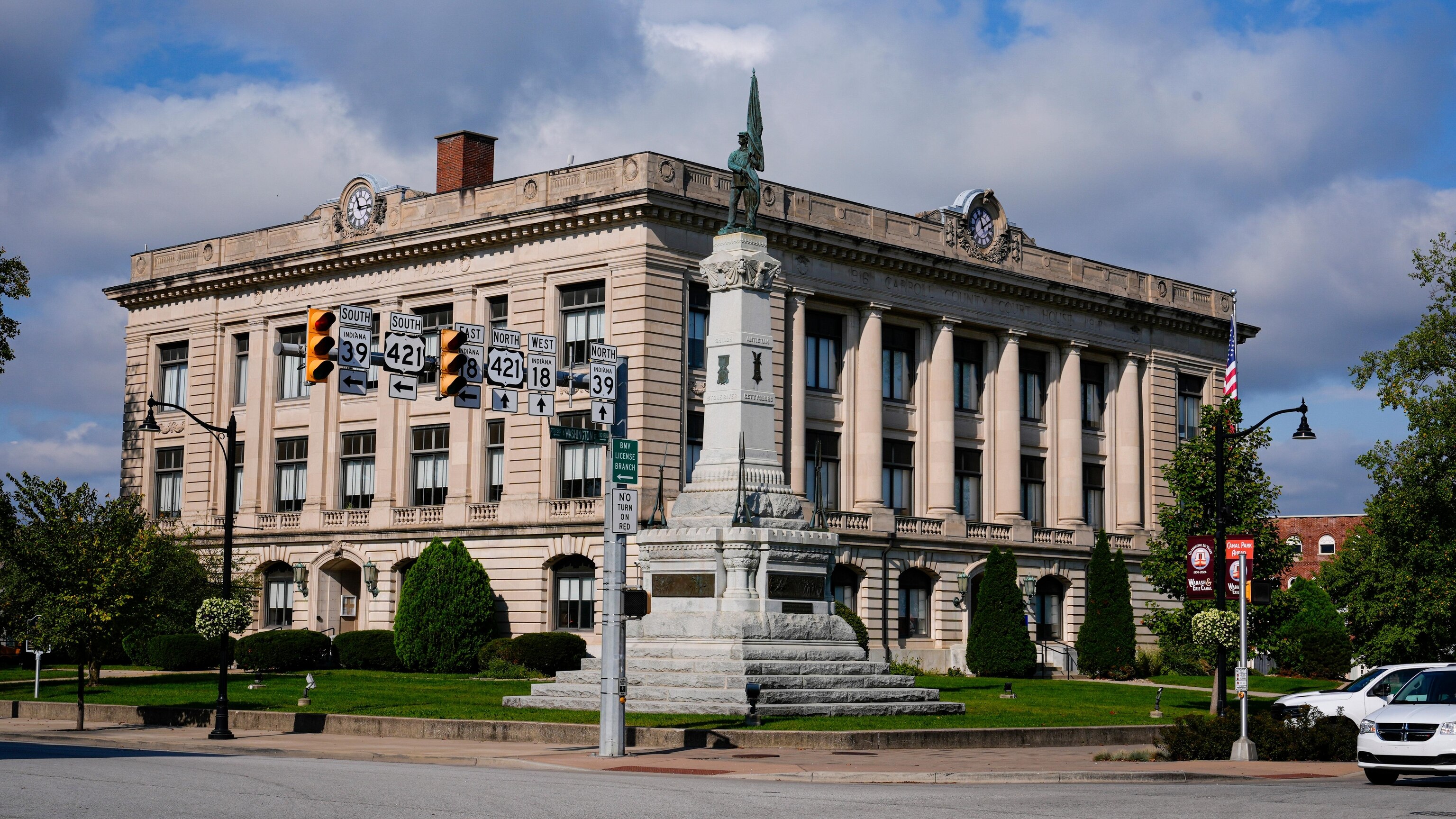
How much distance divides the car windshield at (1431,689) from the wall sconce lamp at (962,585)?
39292mm

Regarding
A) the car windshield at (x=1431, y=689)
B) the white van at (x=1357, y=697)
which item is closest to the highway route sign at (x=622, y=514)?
the car windshield at (x=1431, y=689)

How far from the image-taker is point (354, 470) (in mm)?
64438

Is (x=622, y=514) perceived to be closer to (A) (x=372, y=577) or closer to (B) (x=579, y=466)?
(B) (x=579, y=466)

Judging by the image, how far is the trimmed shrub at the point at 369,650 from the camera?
57.0m

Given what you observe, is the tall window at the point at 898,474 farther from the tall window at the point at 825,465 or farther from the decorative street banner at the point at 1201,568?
the decorative street banner at the point at 1201,568

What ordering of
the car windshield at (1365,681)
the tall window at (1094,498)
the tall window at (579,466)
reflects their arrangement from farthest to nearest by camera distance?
the tall window at (1094,498) < the tall window at (579,466) < the car windshield at (1365,681)

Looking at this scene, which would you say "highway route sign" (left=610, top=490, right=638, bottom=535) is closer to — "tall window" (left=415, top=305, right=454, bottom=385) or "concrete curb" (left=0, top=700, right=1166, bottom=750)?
"concrete curb" (left=0, top=700, right=1166, bottom=750)

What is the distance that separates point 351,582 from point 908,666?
22210 mm

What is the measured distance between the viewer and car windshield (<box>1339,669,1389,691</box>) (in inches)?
1193

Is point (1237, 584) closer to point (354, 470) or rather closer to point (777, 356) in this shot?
point (777, 356)

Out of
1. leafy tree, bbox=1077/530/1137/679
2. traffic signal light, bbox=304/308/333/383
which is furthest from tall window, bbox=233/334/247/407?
traffic signal light, bbox=304/308/333/383

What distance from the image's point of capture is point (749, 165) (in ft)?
116

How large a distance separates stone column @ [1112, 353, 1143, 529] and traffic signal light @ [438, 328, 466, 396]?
164 feet

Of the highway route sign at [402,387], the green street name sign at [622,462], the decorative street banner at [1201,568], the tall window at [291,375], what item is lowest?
the decorative street banner at [1201,568]
